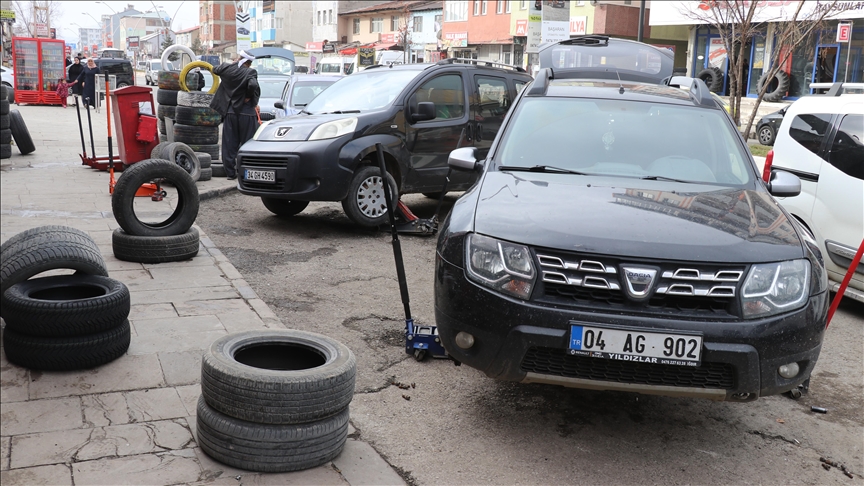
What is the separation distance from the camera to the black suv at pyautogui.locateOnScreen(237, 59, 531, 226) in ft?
27.6

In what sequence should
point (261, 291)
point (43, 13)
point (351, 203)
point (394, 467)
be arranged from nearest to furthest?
point (394, 467) → point (261, 291) → point (351, 203) → point (43, 13)

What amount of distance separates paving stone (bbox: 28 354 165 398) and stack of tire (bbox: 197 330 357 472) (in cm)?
86

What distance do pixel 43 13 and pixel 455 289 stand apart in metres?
110

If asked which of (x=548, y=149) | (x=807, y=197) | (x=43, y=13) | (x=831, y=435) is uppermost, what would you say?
(x=43, y=13)

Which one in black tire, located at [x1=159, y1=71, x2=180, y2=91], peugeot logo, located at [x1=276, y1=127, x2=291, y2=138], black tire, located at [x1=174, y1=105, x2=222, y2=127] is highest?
black tire, located at [x1=159, y1=71, x2=180, y2=91]

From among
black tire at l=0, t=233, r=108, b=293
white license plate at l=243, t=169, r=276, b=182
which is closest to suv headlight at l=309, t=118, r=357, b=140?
white license plate at l=243, t=169, r=276, b=182

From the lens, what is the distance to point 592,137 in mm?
4961

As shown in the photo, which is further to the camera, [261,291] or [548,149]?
[261,291]

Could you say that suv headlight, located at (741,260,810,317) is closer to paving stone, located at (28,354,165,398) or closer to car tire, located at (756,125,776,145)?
paving stone, located at (28,354,165,398)

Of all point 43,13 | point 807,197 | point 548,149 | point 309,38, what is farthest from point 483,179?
point 43,13

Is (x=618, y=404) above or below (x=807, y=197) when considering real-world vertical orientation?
below

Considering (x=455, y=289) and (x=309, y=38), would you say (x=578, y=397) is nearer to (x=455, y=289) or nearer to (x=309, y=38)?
(x=455, y=289)

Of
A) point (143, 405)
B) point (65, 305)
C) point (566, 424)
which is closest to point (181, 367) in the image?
point (143, 405)

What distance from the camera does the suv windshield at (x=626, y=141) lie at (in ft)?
15.5
